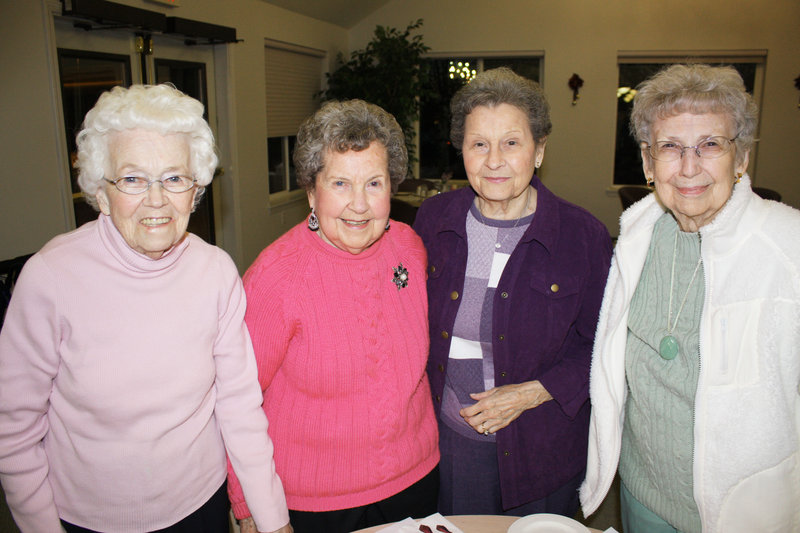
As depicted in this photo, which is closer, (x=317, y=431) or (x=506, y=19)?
(x=317, y=431)

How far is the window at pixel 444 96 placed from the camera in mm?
8867

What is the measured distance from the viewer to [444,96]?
924 cm

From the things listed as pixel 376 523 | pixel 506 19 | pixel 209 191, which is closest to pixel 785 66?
pixel 506 19

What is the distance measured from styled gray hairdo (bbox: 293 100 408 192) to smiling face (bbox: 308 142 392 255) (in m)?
0.02

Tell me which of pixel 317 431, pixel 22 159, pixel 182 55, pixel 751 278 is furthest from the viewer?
pixel 182 55

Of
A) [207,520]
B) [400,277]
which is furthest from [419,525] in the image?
[400,277]

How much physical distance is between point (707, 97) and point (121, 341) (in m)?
1.54

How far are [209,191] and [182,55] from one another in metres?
1.36

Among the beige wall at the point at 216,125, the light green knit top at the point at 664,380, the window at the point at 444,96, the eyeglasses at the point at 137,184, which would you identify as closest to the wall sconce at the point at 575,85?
the window at the point at 444,96

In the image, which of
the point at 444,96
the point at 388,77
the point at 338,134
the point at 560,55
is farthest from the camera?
the point at 444,96

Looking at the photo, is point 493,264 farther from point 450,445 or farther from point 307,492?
point 307,492

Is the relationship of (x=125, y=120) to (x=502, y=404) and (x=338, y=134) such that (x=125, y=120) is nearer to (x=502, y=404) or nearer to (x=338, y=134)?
(x=338, y=134)

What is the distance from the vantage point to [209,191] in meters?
6.21

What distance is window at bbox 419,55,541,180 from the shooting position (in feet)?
29.1
